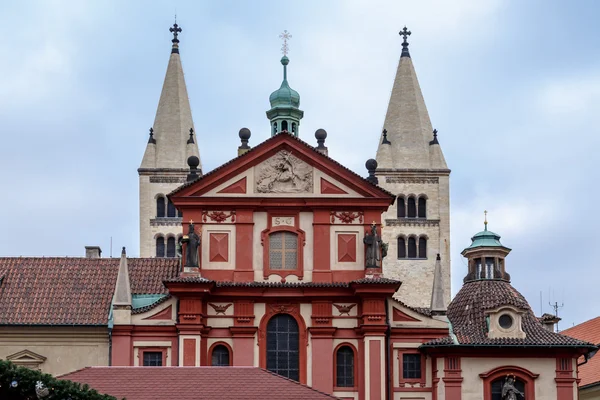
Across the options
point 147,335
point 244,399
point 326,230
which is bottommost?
point 244,399

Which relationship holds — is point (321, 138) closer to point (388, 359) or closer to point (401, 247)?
point (388, 359)

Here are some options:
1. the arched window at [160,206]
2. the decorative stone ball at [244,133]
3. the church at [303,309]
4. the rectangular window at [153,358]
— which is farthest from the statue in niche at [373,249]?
the arched window at [160,206]

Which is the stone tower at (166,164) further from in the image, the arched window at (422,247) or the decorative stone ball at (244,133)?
the decorative stone ball at (244,133)

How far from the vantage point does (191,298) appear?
53.2m

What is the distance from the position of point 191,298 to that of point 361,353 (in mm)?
6337

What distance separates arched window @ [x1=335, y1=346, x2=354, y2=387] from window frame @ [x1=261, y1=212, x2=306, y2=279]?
10.2ft

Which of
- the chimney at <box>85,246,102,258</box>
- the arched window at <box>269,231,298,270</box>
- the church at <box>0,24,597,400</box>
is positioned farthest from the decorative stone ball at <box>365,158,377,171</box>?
the chimney at <box>85,246,102,258</box>

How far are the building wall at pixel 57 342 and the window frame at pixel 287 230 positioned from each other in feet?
20.5

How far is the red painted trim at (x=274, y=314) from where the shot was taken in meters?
53.3

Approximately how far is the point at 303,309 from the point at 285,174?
499cm

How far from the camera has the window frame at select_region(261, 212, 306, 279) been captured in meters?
54.2

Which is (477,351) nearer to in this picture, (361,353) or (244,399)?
(361,353)

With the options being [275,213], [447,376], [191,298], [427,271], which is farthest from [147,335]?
[427,271]

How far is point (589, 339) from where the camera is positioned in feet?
228
